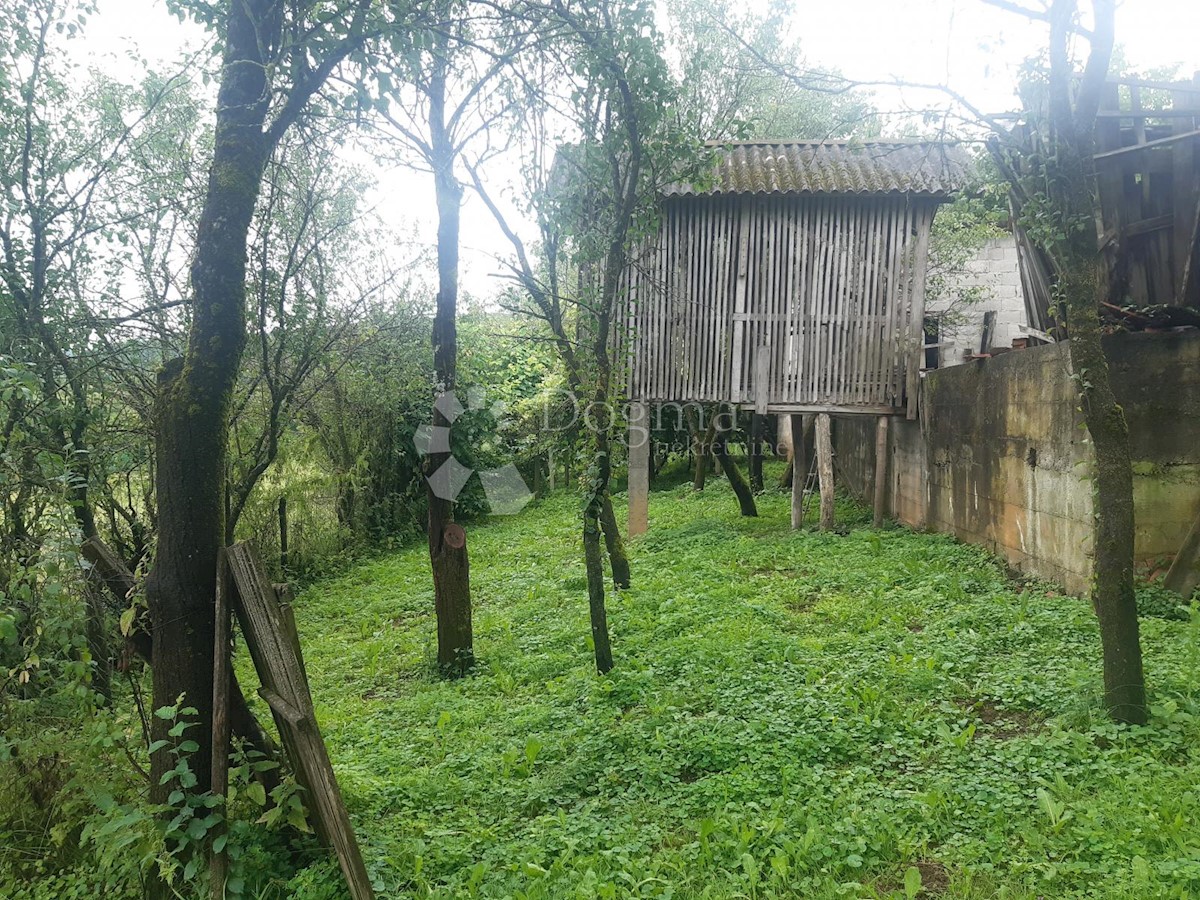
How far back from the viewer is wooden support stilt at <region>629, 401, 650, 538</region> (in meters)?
11.9

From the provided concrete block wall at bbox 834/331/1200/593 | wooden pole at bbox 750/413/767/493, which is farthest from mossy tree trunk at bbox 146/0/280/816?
wooden pole at bbox 750/413/767/493

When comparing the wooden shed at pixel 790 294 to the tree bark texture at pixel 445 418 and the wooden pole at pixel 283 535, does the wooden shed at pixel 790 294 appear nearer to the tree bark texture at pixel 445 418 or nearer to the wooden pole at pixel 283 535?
the tree bark texture at pixel 445 418

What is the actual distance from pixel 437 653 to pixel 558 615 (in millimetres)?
1541

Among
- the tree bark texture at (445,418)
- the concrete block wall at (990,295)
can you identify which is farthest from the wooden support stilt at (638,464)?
the concrete block wall at (990,295)

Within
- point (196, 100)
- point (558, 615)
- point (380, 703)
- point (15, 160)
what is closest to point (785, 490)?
point (558, 615)

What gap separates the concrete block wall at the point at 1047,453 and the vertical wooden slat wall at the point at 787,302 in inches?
44.6

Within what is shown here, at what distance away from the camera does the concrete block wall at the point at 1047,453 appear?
20.2ft

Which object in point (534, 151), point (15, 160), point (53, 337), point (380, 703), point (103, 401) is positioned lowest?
point (380, 703)

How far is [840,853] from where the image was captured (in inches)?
138

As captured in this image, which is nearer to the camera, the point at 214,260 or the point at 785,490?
the point at 214,260

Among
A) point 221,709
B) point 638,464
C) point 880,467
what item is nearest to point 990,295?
point 880,467

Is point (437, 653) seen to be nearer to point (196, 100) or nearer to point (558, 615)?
point (558, 615)

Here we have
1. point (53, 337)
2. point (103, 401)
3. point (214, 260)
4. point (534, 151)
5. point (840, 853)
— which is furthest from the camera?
point (534, 151)

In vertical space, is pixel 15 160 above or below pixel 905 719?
above
